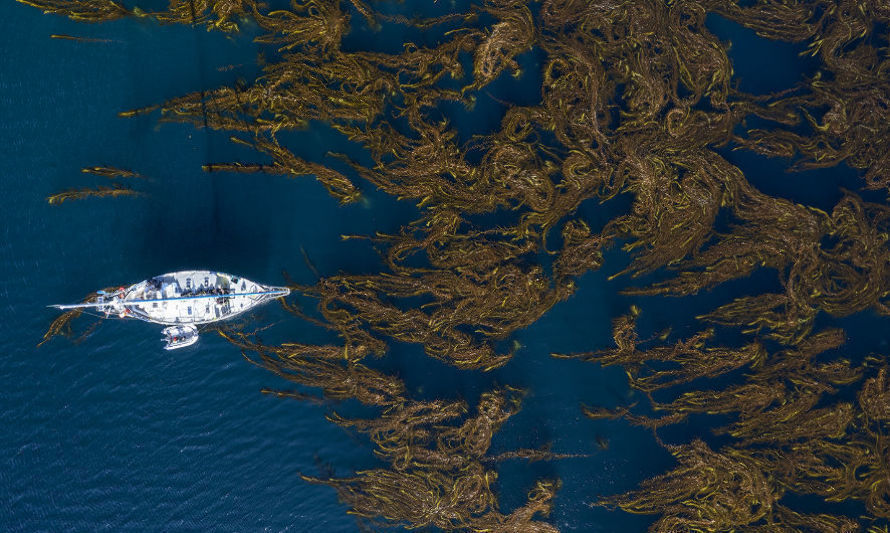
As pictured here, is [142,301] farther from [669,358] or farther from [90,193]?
[669,358]

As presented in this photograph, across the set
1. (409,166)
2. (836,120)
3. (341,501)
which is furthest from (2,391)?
(836,120)

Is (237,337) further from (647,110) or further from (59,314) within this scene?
(647,110)

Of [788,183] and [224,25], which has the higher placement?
[224,25]

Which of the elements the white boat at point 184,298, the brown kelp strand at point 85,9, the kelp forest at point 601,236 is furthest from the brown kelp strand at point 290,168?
the brown kelp strand at point 85,9

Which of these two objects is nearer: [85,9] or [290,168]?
[85,9]

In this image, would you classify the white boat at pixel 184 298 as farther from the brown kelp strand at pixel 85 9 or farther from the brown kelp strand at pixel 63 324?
the brown kelp strand at pixel 85 9

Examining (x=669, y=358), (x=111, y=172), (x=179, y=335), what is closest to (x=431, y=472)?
(x=669, y=358)
